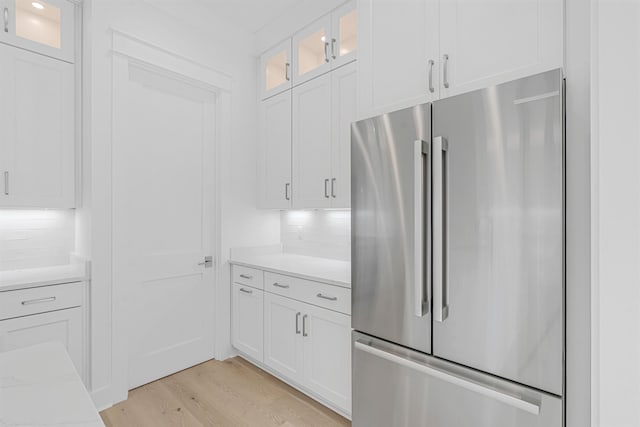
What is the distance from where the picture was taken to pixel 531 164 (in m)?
1.16

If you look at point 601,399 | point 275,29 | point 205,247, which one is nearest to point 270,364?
point 205,247

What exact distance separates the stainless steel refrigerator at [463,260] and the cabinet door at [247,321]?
1.16 metres

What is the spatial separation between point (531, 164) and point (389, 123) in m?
0.61

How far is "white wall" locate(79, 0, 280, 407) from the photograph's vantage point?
2199 mm

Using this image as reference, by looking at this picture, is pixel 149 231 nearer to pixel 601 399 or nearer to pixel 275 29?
pixel 275 29

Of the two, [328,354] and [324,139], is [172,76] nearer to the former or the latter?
[324,139]

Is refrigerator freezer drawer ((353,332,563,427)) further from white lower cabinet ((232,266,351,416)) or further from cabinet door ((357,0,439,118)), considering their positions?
cabinet door ((357,0,439,118))

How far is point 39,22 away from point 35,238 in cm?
144

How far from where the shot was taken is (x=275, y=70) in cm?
305

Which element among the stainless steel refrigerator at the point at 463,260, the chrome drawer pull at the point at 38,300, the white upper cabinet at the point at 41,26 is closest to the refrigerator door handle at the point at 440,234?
the stainless steel refrigerator at the point at 463,260

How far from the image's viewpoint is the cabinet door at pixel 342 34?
2.39 meters

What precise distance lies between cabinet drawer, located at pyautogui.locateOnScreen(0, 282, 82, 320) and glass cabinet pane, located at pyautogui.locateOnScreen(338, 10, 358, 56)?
239 centimetres

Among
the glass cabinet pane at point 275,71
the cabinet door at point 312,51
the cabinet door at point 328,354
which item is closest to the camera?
the cabinet door at point 328,354

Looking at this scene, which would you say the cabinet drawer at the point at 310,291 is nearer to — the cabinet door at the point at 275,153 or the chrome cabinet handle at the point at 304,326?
the chrome cabinet handle at the point at 304,326
